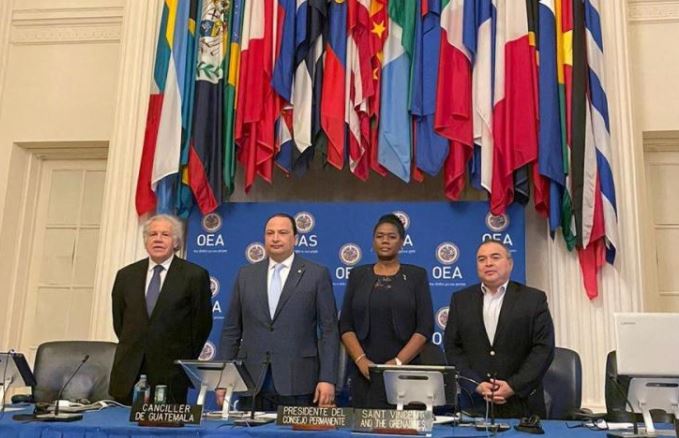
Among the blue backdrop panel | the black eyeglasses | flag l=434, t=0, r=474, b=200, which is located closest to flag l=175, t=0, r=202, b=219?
the blue backdrop panel

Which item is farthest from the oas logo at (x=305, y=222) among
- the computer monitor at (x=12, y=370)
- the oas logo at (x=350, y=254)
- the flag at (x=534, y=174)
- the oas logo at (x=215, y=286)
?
the computer monitor at (x=12, y=370)

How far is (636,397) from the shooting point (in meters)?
2.73

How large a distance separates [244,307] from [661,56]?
371 centimetres

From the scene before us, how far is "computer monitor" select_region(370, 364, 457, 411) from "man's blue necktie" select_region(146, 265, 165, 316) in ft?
4.16

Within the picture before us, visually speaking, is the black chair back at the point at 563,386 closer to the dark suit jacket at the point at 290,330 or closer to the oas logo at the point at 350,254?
the dark suit jacket at the point at 290,330

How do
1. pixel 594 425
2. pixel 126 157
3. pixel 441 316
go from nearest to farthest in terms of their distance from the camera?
pixel 594 425 < pixel 441 316 < pixel 126 157

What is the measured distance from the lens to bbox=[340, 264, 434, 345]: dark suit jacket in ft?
11.8

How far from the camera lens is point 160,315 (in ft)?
11.6

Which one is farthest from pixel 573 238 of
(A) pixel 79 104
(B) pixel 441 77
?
(A) pixel 79 104

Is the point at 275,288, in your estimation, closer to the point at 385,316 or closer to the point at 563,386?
the point at 385,316

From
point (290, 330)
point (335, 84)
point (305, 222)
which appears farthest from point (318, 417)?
point (335, 84)

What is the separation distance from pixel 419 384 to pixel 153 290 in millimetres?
1466

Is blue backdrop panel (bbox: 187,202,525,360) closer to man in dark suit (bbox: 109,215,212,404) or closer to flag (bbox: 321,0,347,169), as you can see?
flag (bbox: 321,0,347,169)

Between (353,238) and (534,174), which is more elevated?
(534,174)
